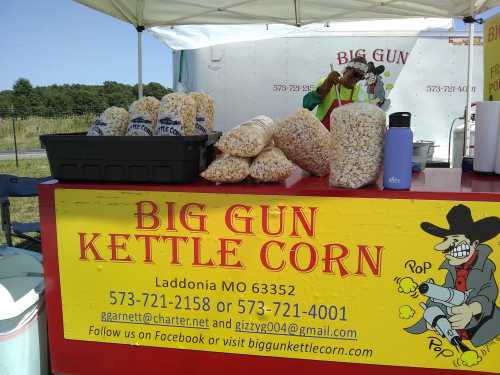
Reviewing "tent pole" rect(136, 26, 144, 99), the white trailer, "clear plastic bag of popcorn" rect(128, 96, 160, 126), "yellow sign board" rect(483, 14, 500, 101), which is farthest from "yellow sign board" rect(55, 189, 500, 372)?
the white trailer

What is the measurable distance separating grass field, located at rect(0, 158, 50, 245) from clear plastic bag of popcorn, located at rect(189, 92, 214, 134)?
126 inches

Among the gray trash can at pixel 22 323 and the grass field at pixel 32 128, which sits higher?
the grass field at pixel 32 128

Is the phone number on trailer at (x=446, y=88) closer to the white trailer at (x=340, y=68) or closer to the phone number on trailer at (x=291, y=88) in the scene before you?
the white trailer at (x=340, y=68)

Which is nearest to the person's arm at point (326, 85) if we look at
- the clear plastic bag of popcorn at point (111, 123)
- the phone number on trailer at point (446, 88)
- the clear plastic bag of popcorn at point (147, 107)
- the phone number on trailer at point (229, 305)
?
the clear plastic bag of popcorn at point (147, 107)

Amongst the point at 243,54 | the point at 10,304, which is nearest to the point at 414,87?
the point at 243,54

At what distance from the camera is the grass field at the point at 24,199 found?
5.14 metres

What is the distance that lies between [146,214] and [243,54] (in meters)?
3.70

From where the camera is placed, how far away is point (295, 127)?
1.53 metres

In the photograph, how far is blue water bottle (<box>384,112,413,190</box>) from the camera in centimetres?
131

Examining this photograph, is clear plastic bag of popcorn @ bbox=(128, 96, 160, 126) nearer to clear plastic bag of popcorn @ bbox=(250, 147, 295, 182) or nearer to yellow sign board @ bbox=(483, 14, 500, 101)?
clear plastic bag of popcorn @ bbox=(250, 147, 295, 182)

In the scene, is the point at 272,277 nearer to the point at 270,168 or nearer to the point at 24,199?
the point at 270,168

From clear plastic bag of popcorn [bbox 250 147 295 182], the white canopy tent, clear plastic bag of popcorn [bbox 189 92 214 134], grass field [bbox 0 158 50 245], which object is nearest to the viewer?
clear plastic bag of popcorn [bbox 250 147 295 182]

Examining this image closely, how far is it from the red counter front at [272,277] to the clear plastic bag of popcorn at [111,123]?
7.8 inches

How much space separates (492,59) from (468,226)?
1.24 metres
